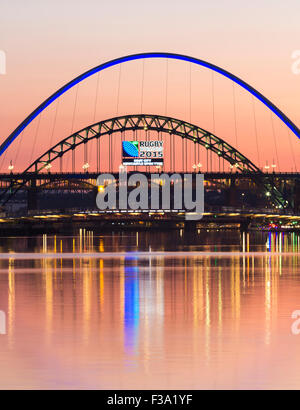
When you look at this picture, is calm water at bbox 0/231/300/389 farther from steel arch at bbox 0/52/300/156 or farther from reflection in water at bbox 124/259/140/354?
steel arch at bbox 0/52/300/156

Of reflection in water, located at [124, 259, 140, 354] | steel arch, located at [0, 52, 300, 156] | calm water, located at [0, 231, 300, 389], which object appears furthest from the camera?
steel arch, located at [0, 52, 300, 156]

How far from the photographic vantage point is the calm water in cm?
1816

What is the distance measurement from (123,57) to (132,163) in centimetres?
7431

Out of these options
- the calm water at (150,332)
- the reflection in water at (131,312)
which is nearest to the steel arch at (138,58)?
the reflection in water at (131,312)

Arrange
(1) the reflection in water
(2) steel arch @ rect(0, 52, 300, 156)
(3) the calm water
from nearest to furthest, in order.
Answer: (3) the calm water, (1) the reflection in water, (2) steel arch @ rect(0, 52, 300, 156)

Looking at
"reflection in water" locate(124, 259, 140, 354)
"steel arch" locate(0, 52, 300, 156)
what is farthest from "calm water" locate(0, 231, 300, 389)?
"steel arch" locate(0, 52, 300, 156)

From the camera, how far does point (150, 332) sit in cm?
2411

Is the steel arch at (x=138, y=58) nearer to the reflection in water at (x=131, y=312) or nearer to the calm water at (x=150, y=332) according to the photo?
the reflection in water at (x=131, y=312)

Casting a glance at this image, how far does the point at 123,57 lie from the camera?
385 ft

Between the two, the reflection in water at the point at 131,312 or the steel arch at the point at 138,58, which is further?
the steel arch at the point at 138,58

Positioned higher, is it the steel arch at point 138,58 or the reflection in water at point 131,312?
the steel arch at point 138,58

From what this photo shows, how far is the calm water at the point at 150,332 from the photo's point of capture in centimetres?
1816
